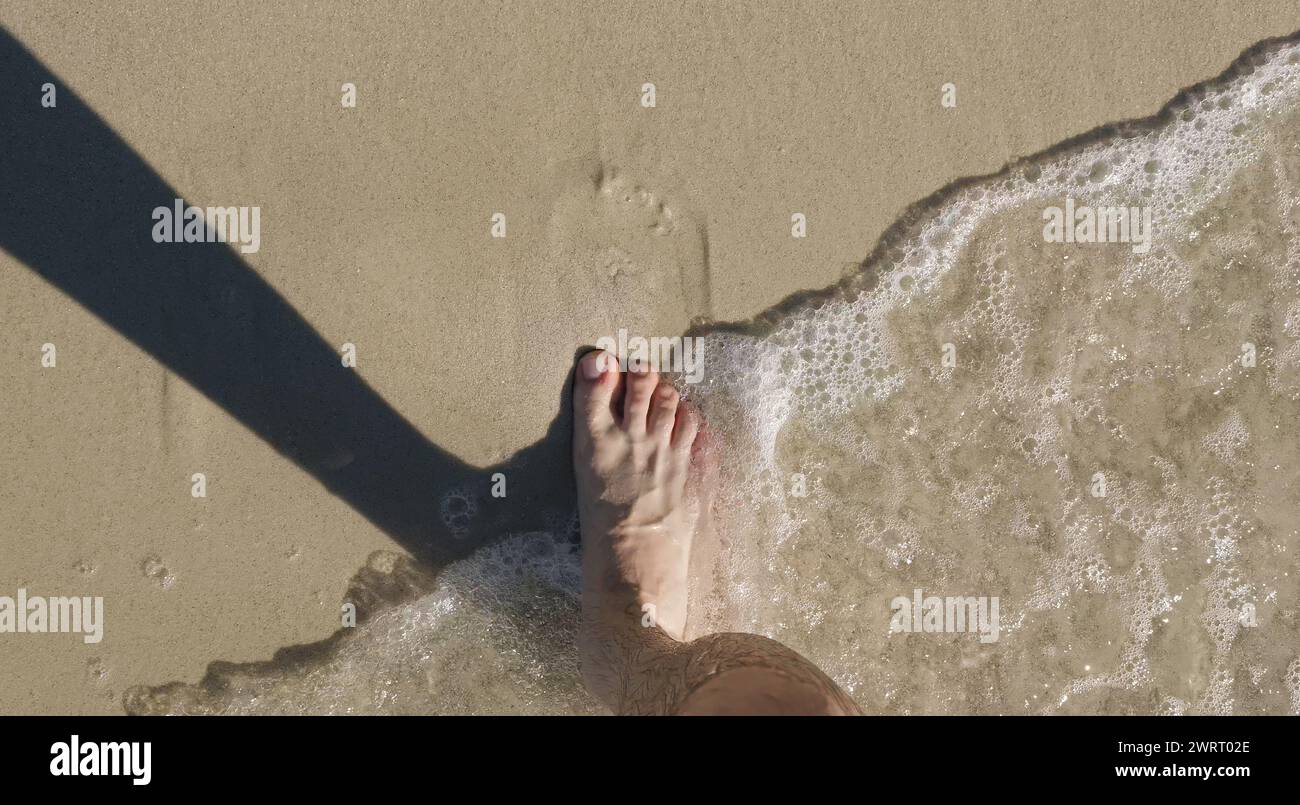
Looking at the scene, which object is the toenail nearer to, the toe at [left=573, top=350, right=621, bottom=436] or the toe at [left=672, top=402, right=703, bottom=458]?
the toe at [left=573, top=350, right=621, bottom=436]

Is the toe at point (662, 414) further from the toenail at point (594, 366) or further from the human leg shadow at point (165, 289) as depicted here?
the human leg shadow at point (165, 289)

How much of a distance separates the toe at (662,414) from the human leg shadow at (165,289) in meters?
0.74

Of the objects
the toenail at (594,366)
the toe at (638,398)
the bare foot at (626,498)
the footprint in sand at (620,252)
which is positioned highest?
the footprint in sand at (620,252)

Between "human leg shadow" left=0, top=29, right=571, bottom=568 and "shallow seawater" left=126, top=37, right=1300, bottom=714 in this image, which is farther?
"shallow seawater" left=126, top=37, right=1300, bottom=714

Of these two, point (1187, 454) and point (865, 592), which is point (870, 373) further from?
point (1187, 454)

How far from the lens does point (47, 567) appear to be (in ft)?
8.06

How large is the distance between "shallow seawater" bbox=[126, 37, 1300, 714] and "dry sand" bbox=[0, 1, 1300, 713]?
0.30 meters

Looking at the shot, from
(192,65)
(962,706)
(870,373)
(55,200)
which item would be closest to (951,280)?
(870,373)

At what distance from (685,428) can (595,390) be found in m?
0.32

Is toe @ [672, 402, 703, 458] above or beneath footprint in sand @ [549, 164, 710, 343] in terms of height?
beneath

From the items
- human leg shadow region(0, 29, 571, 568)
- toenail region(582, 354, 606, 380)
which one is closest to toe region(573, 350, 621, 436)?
toenail region(582, 354, 606, 380)

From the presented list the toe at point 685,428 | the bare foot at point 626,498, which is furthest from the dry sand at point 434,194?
the toe at point 685,428

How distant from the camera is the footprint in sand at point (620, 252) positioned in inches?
96.6

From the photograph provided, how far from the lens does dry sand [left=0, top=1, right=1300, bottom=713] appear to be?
7.98ft
